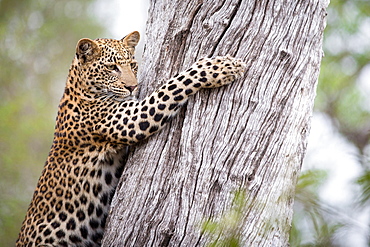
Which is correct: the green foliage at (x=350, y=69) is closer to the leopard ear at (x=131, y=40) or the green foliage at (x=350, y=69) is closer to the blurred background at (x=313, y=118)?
the blurred background at (x=313, y=118)

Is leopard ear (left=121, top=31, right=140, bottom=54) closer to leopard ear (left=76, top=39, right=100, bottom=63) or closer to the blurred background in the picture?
leopard ear (left=76, top=39, right=100, bottom=63)

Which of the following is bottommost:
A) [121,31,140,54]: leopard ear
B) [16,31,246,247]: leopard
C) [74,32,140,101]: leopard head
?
[16,31,246,247]: leopard

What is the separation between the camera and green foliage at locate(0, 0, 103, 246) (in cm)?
1612

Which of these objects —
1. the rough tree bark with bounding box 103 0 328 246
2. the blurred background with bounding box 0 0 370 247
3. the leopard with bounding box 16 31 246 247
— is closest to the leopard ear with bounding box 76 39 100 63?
the leopard with bounding box 16 31 246 247

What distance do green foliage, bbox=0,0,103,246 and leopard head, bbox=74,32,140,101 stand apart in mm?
9292

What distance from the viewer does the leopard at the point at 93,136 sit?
16.8 ft

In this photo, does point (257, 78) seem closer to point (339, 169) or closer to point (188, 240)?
point (188, 240)

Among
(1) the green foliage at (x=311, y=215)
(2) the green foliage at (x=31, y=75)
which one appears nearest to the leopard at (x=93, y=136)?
(1) the green foliage at (x=311, y=215)

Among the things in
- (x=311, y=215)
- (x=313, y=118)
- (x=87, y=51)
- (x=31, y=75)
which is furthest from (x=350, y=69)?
(x=31, y=75)

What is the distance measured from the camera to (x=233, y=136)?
4453 mm

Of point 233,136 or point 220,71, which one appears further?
point 220,71

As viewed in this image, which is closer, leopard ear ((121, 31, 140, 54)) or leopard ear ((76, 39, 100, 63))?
leopard ear ((76, 39, 100, 63))

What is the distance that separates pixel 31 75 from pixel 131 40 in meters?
13.7

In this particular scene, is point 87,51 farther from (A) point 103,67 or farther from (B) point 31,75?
(B) point 31,75
